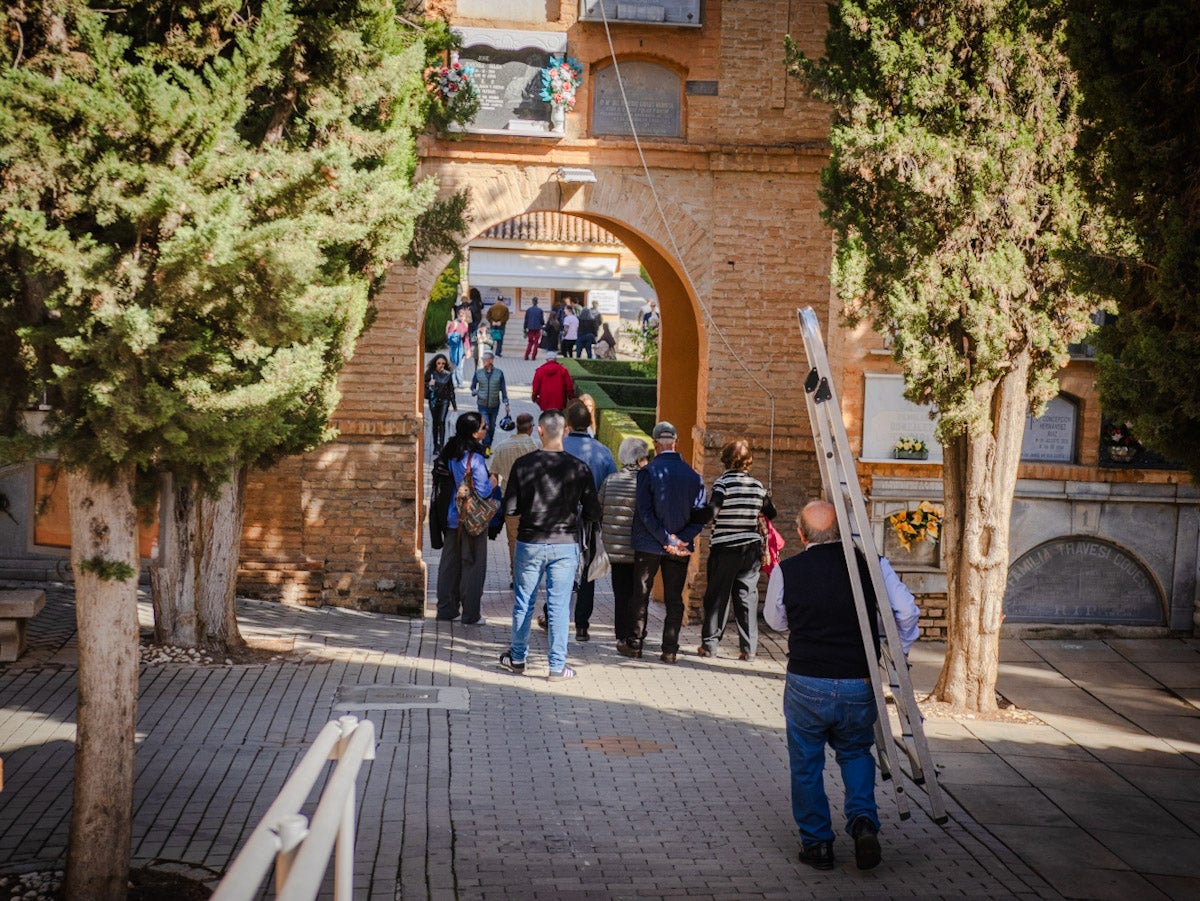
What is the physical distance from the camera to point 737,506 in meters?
10.8

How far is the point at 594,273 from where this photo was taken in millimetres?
39188

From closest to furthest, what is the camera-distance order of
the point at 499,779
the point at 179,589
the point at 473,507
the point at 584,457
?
the point at 499,779 → the point at 179,589 → the point at 584,457 → the point at 473,507

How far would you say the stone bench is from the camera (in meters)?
10.0

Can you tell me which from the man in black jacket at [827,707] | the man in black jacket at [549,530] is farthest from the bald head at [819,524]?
the man in black jacket at [549,530]

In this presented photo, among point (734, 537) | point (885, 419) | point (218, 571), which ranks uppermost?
point (885, 419)

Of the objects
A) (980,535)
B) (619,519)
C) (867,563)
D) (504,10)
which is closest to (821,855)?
(867,563)

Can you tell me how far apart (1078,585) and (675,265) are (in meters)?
4.64

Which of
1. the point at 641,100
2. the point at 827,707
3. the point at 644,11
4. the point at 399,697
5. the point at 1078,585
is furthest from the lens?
the point at 641,100

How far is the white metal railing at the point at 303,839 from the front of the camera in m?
2.95

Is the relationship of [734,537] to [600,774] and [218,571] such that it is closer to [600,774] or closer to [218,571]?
[600,774]

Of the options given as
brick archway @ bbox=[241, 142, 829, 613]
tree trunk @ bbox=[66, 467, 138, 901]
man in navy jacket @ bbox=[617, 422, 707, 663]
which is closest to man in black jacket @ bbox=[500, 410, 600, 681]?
man in navy jacket @ bbox=[617, 422, 707, 663]

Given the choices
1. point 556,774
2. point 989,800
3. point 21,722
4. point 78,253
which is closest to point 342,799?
point 78,253

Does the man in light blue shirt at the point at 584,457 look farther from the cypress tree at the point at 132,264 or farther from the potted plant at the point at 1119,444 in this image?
the cypress tree at the point at 132,264

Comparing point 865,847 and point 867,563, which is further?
point 867,563
